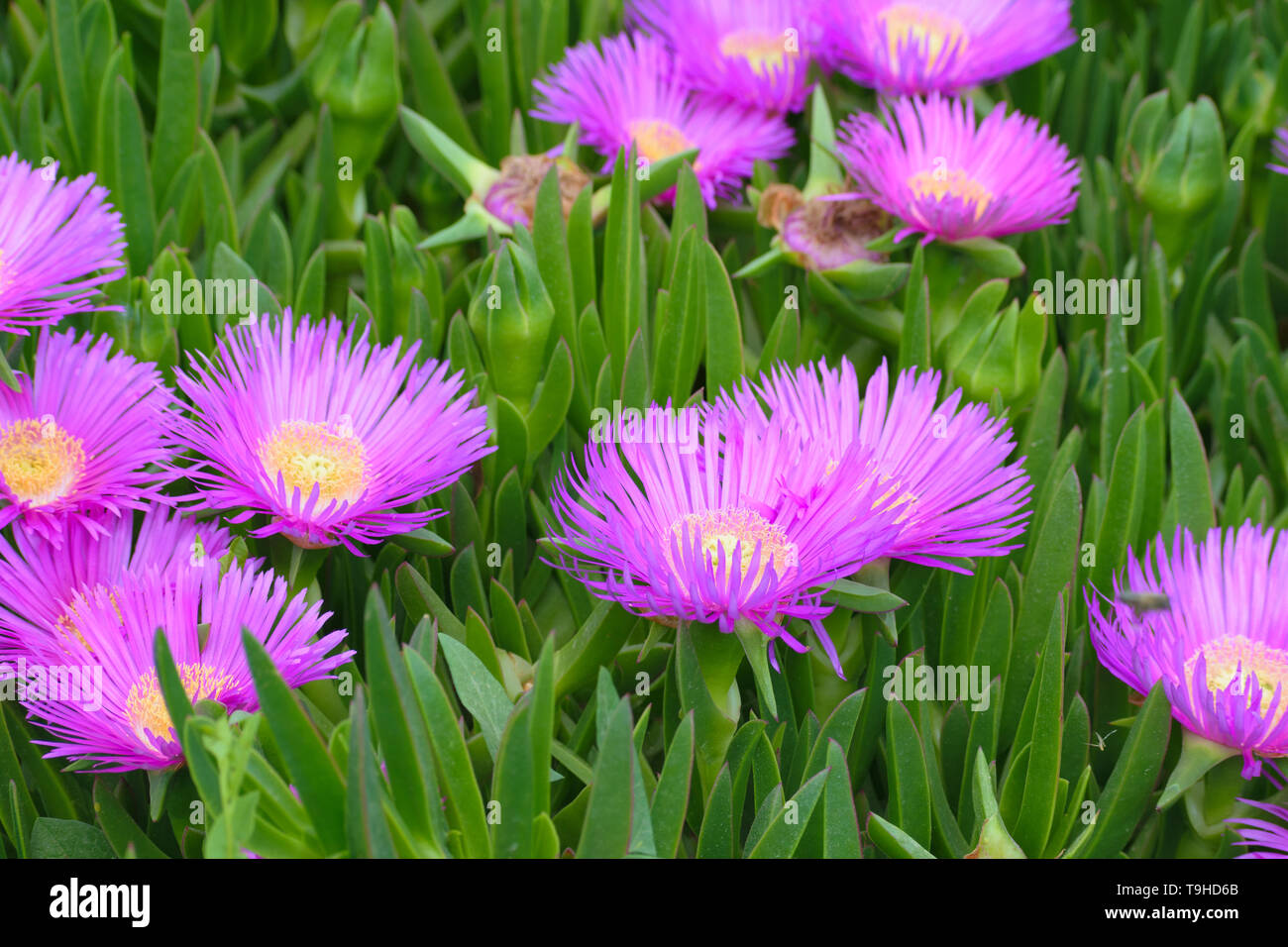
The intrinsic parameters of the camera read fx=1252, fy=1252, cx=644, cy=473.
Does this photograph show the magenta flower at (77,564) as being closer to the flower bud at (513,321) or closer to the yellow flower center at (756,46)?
the flower bud at (513,321)

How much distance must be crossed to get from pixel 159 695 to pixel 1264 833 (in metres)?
0.45

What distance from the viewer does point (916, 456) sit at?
0.53m

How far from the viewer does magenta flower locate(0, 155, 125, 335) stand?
0.53 metres

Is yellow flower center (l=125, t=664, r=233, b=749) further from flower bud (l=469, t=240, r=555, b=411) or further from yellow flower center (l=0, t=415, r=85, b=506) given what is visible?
flower bud (l=469, t=240, r=555, b=411)

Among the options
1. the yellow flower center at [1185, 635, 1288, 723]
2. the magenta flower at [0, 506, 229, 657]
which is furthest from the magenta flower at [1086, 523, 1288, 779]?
the magenta flower at [0, 506, 229, 657]

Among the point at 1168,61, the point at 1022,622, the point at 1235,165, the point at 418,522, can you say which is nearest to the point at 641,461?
the point at 418,522

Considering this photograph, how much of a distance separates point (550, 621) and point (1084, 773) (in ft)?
0.83

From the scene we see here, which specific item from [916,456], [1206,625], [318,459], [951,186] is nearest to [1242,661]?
[1206,625]

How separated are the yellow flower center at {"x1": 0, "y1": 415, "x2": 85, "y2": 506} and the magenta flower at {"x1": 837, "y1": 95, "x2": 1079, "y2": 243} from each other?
0.43 m

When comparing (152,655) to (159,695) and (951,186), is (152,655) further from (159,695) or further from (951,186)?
(951,186)

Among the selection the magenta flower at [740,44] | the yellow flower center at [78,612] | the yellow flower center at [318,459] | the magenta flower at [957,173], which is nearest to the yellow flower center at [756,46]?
the magenta flower at [740,44]

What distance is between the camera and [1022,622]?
60cm

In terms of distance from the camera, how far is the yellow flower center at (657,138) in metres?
0.78

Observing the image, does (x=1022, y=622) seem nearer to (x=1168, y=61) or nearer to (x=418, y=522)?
(x=418, y=522)
